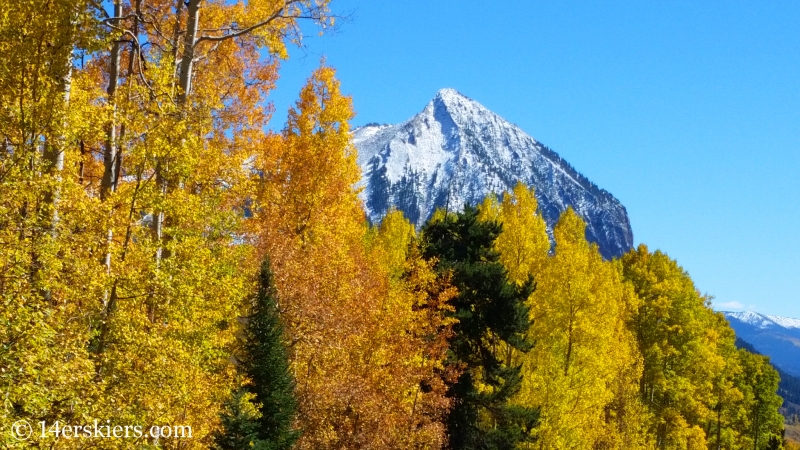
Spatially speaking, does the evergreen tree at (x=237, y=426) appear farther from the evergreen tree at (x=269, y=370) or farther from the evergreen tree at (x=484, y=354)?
the evergreen tree at (x=484, y=354)

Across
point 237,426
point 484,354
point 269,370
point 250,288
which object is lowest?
point 237,426

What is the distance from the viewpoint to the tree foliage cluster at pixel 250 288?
320 inches

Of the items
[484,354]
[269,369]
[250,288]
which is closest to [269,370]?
[269,369]

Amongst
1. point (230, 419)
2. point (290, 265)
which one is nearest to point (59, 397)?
point (230, 419)

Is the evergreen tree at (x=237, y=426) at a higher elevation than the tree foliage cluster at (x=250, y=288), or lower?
lower

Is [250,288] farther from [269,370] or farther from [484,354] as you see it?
[484,354]

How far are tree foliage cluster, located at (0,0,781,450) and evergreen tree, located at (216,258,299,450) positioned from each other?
0.07 metres

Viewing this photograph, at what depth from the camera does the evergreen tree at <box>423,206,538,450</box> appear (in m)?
22.5

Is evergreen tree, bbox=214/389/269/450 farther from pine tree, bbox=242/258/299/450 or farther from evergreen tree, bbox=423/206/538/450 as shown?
evergreen tree, bbox=423/206/538/450

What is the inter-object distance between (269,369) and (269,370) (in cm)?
3

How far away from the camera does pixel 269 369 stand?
16938 mm

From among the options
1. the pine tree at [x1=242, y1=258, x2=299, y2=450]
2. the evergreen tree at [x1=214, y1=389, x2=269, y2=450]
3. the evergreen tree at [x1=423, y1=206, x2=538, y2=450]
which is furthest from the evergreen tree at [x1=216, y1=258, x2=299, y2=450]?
the evergreen tree at [x1=423, y1=206, x2=538, y2=450]

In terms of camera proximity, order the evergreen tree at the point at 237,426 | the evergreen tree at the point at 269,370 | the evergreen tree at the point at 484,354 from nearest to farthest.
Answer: the evergreen tree at the point at 237,426 < the evergreen tree at the point at 269,370 < the evergreen tree at the point at 484,354

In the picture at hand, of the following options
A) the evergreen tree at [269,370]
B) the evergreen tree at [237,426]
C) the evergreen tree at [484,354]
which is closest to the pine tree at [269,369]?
the evergreen tree at [269,370]
